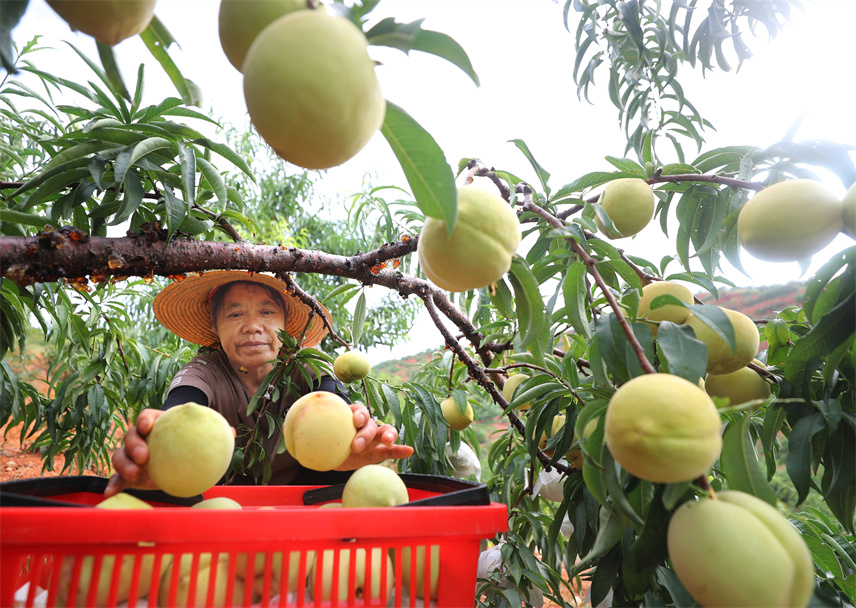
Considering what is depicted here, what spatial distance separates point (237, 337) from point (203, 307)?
30 centimetres

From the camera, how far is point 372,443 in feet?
3.45

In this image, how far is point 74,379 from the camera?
1.91 metres

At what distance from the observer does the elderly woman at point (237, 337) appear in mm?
1630

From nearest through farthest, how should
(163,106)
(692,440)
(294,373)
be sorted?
(692,440) < (163,106) < (294,373)

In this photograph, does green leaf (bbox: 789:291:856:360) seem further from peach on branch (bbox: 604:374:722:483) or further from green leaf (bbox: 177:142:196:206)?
green leaf (bbox: 177:142:196:206)

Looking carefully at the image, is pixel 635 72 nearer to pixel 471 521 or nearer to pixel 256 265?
pixel 256 265

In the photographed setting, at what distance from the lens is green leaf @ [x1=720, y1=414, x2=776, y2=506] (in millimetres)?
603

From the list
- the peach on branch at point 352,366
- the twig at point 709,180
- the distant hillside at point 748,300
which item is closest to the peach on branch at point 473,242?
the twig at point 709,180

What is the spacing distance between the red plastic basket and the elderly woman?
775 mm

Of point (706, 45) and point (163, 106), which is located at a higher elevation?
point (706, 45)

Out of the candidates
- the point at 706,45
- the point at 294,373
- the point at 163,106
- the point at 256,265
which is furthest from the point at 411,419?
the point at 706,45

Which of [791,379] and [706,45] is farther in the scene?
[706,45]

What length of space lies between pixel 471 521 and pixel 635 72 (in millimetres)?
1408

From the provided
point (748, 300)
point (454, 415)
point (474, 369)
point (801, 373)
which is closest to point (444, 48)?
point (801, 373)
